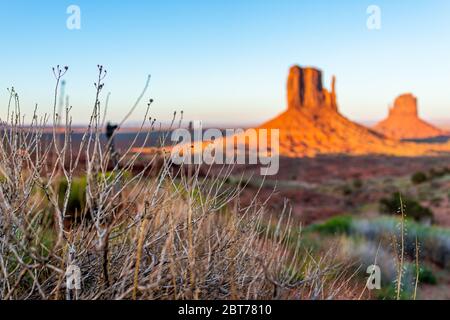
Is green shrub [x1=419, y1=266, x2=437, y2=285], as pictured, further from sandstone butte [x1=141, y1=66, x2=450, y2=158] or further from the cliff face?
the cliff face

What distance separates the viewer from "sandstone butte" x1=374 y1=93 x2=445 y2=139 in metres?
123

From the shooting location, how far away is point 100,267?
323 cm

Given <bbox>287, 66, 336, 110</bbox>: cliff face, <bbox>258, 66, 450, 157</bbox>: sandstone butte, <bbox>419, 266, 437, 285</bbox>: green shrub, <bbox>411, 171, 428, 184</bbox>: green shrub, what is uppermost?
<bbox>287, 66, 336, 110</bbox>: cliff face

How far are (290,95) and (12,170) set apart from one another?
113m

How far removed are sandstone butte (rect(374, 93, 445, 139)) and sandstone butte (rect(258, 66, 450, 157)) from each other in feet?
68.0

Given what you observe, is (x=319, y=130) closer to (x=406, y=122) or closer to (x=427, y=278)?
(x=406, y=122)

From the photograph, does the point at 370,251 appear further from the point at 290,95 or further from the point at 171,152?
the point at 290,95

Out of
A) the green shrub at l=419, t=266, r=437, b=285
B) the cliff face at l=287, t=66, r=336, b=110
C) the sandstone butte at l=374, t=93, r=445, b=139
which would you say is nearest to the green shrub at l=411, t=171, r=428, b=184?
the green shrub at l=419, t=266, r=437, b=285

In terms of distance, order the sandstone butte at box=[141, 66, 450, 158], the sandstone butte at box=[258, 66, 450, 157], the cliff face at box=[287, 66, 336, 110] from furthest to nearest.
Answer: the cliff face at box=[287, 66, 336, 110], the sandstone butte at box=[258, 66, 450, 157], the sandstone butte at box=[141, 66, 450, 158]

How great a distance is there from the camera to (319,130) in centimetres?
9169

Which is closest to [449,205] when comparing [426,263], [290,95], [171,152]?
[426,263]

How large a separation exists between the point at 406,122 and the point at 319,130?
4951 cm

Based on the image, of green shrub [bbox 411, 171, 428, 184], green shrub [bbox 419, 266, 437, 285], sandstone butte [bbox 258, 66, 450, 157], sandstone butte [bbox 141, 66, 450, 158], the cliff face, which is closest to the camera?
green shrub [bbox 419, 266, 437, 285]

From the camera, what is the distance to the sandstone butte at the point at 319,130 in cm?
8144
